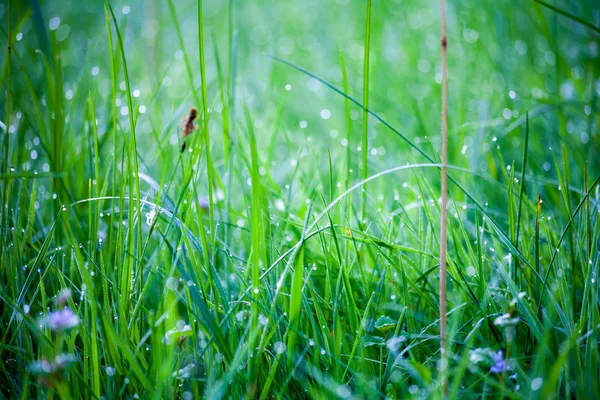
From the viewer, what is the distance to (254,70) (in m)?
2.26

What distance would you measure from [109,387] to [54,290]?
0.88 ft

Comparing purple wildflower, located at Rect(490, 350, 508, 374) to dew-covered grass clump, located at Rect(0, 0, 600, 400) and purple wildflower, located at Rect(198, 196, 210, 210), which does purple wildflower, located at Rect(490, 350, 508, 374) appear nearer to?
dew-covered grass clump, located at Rect(0, 0, 600, 400)

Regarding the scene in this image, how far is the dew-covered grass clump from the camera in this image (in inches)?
30.2

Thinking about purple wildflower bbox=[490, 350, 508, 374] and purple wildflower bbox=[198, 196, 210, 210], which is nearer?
purple wildflower bbox=[490, 350, 508, 374]

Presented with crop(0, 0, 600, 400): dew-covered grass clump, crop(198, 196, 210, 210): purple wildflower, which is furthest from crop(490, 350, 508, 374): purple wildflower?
crop(198, 196, 210, 210): purple wildflower

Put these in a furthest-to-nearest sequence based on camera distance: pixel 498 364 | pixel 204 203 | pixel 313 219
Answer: pixel 204 203
pixel 313 219
pixel 498 364

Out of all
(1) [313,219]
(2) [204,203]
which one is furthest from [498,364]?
(2) [204,203]

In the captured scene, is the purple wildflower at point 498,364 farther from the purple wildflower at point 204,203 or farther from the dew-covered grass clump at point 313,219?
the purple wildflower at point 204,203

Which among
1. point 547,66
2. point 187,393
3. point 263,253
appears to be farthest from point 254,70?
point 187,393

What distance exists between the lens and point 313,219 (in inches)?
46.4

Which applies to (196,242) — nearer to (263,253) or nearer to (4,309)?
(263,253)

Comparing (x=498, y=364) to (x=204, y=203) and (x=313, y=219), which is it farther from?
(x=204, y=203)

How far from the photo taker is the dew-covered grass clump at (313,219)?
77 cm

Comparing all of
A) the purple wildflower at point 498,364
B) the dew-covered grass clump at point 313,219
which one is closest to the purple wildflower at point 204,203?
the dew-covered grass clump at point 313,219
